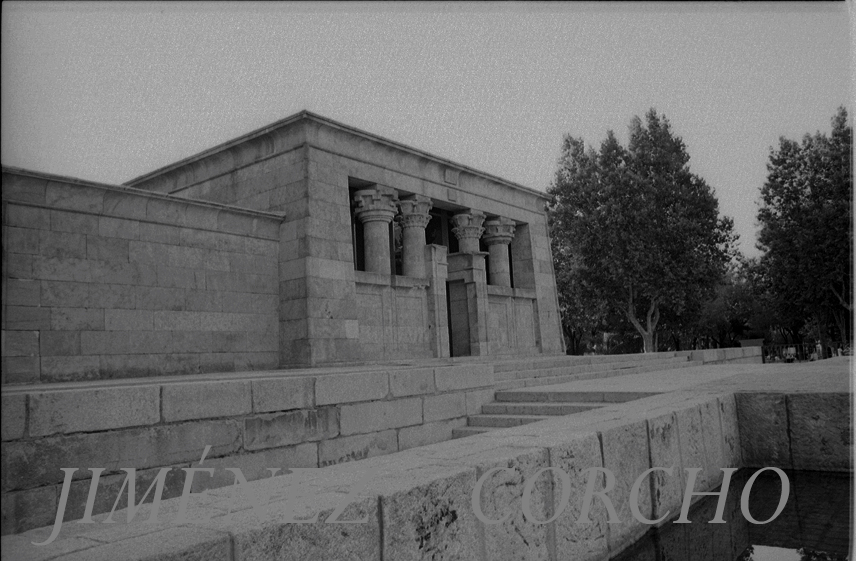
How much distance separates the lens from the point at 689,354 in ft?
67.9

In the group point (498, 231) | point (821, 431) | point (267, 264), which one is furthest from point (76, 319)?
point (498, 231)

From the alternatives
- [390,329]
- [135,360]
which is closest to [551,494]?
[135,360]

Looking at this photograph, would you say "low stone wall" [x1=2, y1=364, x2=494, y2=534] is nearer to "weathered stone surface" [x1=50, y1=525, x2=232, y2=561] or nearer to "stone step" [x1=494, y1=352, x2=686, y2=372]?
"weathered stone surface" [x1=50, y1=525, x2=232, y2=561]

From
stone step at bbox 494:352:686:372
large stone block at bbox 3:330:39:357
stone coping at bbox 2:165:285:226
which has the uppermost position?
stone coping at bbox 2:165:285:226

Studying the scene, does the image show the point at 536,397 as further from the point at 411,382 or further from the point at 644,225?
the point at 644,225

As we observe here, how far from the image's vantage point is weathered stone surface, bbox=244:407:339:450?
21.2ft

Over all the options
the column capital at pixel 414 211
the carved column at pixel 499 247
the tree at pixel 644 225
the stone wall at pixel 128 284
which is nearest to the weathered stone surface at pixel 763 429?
the stone wall at pixel 128 284

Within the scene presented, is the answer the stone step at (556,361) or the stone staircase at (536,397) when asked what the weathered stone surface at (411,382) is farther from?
the stone step at (556,361)

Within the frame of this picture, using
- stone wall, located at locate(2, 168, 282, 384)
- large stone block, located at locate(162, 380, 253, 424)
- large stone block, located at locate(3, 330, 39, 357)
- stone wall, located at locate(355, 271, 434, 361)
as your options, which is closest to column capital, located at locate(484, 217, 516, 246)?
stone wall, located at locate(355, 271, 434, 361)

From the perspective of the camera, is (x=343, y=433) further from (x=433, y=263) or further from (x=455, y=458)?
(x=433, y=263)

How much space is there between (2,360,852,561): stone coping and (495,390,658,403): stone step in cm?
189

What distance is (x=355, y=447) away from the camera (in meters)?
7.46

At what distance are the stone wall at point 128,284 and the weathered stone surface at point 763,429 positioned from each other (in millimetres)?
9548

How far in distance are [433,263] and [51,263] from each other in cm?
980
